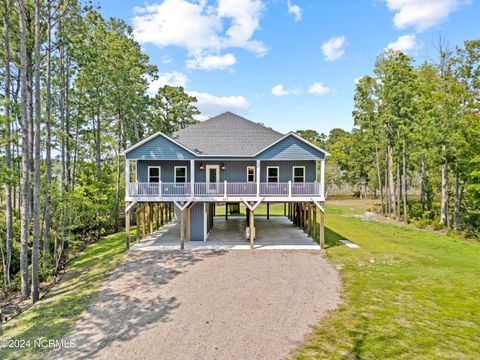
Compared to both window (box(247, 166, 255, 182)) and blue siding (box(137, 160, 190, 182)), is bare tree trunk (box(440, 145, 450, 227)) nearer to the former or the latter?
window (box(247, 166, 255, 182))

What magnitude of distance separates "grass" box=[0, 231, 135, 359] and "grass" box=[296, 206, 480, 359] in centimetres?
726

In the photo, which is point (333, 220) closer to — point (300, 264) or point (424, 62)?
point (300, 264)

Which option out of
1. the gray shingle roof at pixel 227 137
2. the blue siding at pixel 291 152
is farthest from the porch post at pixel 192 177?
the blue siding at pixel 291 152

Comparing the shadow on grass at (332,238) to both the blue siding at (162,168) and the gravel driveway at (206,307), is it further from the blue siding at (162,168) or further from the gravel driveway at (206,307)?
the blue siding at (162,168)

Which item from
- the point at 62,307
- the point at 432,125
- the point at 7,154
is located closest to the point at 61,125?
the point at 7,154

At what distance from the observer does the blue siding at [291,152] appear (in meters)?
16.2

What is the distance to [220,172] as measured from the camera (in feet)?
58.0

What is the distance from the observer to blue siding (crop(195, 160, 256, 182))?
17562mm

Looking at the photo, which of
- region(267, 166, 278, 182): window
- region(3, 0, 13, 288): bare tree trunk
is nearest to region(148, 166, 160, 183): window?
region(3, 0, 13, 288): bare tree trunk

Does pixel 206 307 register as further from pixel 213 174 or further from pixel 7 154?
pixel 7 154

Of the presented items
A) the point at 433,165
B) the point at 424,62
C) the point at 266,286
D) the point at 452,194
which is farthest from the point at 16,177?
the point at 452,194

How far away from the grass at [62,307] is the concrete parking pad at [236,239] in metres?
2.55

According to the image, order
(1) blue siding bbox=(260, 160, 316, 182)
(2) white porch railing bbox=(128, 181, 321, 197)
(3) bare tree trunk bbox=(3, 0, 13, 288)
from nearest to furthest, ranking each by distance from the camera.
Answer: (3) bare tree trunk bbox=(3, 0, 13, 288) → (2) white porch railing bbox=(128, 181, 321, 197) → (1) blue siding bbox=(260, 160, 316, 182)

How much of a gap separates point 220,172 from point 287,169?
443 centimetres
